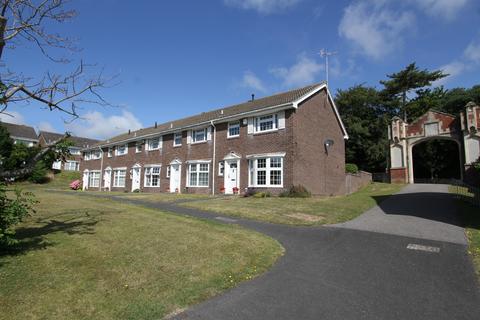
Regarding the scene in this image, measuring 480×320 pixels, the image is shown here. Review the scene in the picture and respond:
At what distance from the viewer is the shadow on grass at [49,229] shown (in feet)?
20.7

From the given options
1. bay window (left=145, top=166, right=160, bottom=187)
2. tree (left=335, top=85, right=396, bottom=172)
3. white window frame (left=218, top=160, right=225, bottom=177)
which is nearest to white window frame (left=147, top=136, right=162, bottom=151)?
bay window (left=145, top=166, right=160, bottom=187)

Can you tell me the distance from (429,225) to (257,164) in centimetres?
1218

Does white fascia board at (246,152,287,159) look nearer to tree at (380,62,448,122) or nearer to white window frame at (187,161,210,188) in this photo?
white window frame at (187,161,210,188)

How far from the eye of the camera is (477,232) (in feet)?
31.1

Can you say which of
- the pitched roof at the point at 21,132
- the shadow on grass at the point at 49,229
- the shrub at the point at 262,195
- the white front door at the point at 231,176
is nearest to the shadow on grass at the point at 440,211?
the shrub at the point at 262,195

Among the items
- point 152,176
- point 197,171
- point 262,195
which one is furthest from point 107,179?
point 262,195

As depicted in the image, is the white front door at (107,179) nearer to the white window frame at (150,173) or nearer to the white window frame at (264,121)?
the white window frame at (150,173)

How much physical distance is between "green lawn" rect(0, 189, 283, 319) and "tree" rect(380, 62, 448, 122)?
158 ft

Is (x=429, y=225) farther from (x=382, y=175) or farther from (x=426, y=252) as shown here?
(x=382, y=175)

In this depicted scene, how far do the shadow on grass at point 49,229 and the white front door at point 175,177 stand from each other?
52.2 ft

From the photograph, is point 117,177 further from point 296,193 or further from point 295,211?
point 295,211

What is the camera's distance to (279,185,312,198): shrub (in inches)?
744

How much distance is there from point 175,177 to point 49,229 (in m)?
19.7

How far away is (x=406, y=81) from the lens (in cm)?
4766
